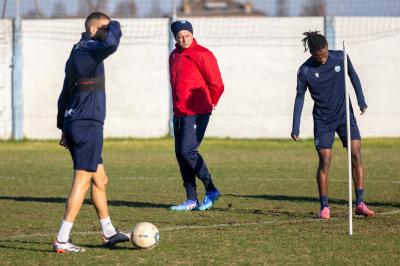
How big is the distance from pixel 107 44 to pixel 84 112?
0.68 meters

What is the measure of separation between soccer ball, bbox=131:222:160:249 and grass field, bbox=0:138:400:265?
3.9 inches

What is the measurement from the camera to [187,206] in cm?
1216

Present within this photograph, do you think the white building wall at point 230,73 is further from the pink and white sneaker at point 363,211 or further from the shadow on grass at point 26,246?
the shadow on grass at point 26,246

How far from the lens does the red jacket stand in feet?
40.4

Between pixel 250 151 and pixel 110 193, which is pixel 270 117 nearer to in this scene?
pixel 250 151

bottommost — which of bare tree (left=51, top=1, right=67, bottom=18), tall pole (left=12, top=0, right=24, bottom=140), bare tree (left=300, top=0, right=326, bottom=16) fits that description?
tall pole (left=12, top=0, right=24, bottom=140)

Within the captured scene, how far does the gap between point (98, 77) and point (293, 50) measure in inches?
622

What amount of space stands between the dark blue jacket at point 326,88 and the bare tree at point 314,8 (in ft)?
48.1

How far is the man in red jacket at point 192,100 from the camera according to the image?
40.4ft

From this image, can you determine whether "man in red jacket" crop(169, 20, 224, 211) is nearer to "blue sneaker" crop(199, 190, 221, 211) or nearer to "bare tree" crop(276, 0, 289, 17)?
"blue sneaker" crop(199, 190, 221, 211)

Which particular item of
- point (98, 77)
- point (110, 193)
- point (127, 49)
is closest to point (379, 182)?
point (110, 193)

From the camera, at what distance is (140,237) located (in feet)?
28.9

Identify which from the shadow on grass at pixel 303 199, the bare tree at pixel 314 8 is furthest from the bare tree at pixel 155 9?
the shadow on grass at pixel 303 199

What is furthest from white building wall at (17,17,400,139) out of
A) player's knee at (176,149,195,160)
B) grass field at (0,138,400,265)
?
player's knee at (176,149,195,160)
